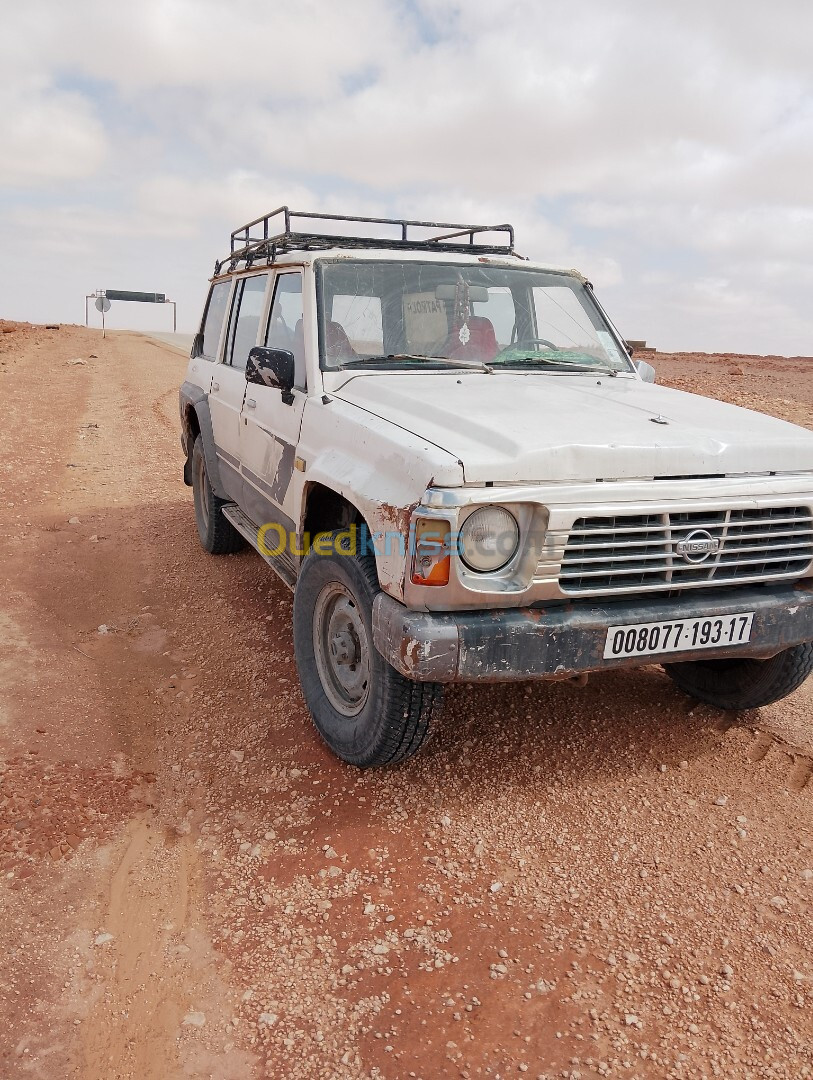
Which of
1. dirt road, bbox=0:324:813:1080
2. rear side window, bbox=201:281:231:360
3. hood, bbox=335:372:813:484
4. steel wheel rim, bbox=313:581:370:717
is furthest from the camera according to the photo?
rear side window, bbox=201:281:231:360

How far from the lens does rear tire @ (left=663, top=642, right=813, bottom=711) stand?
3516mm

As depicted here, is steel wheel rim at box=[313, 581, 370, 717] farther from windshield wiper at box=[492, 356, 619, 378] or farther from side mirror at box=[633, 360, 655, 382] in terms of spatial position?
side mirror at box=[633, 360, 655, 382]

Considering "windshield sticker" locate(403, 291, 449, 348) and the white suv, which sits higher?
"windshield sticker" locate(403, 291, 449, 348)

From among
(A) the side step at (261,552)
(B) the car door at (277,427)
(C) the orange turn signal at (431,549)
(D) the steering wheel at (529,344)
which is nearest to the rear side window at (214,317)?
(A) the side step at (261,552)

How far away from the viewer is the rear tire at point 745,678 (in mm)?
3516

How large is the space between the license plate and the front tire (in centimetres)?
67

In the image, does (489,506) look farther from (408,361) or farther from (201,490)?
(201,490)

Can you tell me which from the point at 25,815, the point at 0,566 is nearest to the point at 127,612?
the point at 0,566

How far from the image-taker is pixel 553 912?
261cm

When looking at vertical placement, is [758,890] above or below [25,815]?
above

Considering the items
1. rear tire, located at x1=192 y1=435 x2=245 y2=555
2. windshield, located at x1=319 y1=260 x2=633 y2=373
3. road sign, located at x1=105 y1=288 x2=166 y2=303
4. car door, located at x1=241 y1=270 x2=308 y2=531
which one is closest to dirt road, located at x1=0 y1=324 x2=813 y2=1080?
car door, located at x1=241 y1=270 x2=308 y2=531

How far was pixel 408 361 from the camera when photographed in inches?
150

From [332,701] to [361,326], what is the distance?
1.69 metres

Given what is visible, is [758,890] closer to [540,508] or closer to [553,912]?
[553,912]
